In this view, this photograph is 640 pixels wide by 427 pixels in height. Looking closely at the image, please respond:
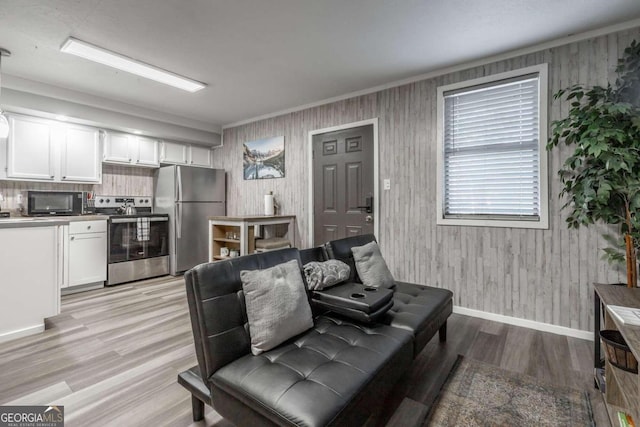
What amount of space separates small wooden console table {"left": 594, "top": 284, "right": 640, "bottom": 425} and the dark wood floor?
0.36ft

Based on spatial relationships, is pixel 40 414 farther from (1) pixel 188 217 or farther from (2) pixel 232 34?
(1) pixel 188 217

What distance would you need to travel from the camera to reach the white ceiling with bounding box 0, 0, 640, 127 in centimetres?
213

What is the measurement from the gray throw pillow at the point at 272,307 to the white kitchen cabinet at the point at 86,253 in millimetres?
3501

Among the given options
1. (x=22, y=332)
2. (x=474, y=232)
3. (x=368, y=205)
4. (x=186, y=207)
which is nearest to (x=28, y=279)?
(x=22, y=332)

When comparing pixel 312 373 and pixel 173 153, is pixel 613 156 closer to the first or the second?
pixel 312 373

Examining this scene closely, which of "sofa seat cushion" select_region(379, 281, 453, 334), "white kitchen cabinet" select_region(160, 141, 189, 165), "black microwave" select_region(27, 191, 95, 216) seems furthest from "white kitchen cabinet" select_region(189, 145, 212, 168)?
"sofa seat cushion" select_region(379, 281, 453, 334)

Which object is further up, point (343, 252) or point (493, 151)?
point (493, 151)

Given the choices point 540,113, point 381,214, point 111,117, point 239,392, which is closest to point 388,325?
point 239,392

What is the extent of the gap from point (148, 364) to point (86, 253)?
259 cm

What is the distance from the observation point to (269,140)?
4.68 m

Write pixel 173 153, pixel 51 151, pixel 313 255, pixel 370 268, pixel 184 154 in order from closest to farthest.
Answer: pixel 313 255 → pixel 370 268 → pixel 51 151 → pixel 173 153 → pixel 184 154

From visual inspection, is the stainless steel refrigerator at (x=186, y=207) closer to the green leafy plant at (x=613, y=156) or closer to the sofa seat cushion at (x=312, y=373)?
the sofa seat cushion at (x=312, y=373)

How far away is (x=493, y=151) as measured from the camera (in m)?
2.92

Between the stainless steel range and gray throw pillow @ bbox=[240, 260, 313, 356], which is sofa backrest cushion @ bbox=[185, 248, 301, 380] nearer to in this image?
gray throw pillow @ bbox=[240, 260, 313, 356]
